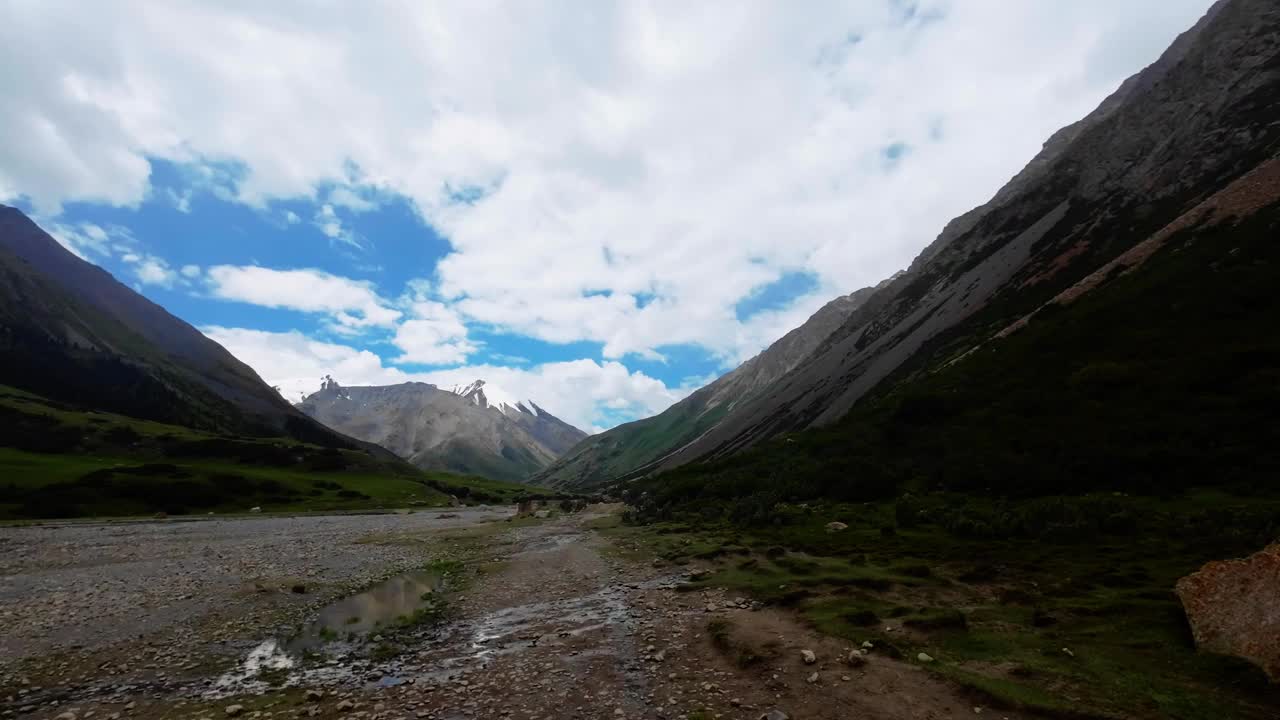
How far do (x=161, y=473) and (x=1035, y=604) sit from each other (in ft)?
421

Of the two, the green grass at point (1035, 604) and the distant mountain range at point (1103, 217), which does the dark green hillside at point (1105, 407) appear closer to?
the distant mountain range at point (1103, 217)

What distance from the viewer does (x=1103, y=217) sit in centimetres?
8388

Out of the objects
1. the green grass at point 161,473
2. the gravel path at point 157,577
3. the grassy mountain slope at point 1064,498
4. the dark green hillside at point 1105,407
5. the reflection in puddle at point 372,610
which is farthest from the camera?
the green grass at point 161,473

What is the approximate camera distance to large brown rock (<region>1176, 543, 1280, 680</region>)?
10.5 m

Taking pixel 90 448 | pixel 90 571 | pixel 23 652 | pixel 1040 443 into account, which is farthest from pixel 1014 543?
pixel 90 448

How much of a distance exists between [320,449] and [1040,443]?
168601 mm

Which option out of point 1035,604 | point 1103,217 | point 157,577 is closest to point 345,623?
point 157,577

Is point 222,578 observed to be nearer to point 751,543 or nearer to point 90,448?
point 751,543

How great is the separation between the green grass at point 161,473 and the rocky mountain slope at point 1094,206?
84.1 meters

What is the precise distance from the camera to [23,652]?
60.4 ft

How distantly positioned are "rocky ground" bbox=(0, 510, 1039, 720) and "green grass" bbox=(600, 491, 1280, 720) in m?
1.30

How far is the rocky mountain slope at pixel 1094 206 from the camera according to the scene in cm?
7256

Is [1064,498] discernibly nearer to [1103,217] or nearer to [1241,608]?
[1241,608]

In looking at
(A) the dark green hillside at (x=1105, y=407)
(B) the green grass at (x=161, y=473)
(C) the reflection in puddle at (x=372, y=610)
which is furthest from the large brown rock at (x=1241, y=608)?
(B) the green grass at (x=161, y=473)
